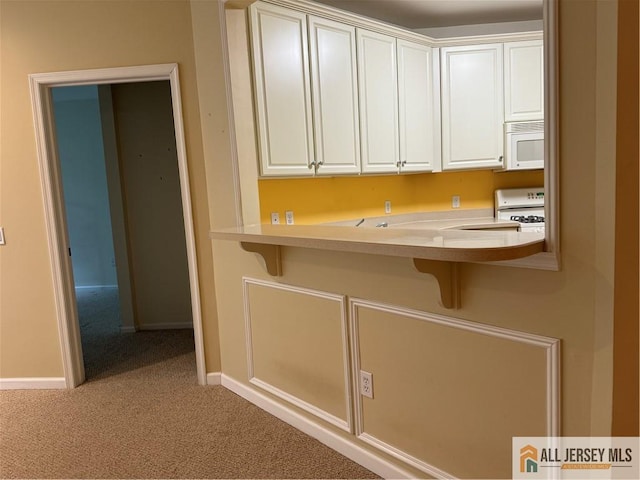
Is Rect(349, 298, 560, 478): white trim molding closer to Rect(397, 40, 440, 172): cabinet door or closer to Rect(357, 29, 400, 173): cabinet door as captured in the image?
Rect(357, 29, 400, 173): cabinet door

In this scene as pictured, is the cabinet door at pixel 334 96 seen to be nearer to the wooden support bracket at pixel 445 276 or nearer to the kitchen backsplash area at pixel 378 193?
the kitchen backsplash area at pixel 378 193

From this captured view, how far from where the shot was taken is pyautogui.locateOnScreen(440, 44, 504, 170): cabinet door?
4.05 meters

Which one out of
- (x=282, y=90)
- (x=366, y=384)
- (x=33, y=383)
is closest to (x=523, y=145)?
(x=282, y=90)

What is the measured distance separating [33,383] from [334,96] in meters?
2.81

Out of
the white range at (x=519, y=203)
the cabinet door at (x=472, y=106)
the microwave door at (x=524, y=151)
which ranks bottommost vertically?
the white range at (x=519, y=203)

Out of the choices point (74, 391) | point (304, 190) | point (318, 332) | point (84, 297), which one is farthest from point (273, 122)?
point (84, 297)

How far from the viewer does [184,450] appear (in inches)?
95.7

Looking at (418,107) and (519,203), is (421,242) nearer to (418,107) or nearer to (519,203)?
(418,107)

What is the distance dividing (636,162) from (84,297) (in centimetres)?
618

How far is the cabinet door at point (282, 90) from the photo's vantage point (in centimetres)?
287

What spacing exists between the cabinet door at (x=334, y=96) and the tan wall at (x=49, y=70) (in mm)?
732

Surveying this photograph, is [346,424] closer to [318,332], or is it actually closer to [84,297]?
[318,332]

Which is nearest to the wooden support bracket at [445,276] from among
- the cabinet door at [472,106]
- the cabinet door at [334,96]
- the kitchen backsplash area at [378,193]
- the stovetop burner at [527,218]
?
the cabinet door at [334,96]

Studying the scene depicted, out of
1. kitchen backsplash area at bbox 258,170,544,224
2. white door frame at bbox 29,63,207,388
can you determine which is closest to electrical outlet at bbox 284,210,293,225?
kitchen backsplash area at bbox 258,170,544,224
